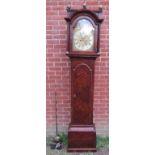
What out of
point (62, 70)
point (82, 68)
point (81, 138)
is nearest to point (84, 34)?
point (82, 68)

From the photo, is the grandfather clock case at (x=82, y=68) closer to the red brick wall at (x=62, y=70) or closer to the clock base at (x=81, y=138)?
the clock base at (x=81, y=138)

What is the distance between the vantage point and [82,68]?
3.26 meters

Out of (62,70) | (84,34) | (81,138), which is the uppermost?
(84,34)

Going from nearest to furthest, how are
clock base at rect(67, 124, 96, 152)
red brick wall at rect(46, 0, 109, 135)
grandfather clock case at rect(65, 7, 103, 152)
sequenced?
1. grandfather clock case at rect(65, 7, 103, 152)
2. clock base at rect(67, 124, 96, 152)
3. red brick wall at rect(46, 0, 109, 135)

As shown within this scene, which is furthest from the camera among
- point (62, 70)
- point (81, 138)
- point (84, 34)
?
point (62, 70)

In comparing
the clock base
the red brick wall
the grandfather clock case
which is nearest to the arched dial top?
the grandfather clock case

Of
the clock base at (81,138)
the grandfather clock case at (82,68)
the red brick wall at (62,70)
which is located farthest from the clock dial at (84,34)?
the clock base at (81,138)

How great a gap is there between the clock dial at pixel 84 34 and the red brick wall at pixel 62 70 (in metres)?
0.51

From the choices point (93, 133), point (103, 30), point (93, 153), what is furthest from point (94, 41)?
point (93, 153)

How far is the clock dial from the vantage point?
10.4ft

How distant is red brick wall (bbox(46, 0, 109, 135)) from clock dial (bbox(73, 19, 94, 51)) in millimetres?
513

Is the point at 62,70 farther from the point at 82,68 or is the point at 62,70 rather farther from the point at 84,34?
the point at 84,34

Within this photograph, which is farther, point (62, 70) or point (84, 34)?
point (62, 70)

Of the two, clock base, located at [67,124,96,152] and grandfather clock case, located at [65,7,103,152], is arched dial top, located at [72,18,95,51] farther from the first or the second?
clock base, located at [67,124,96,152]
